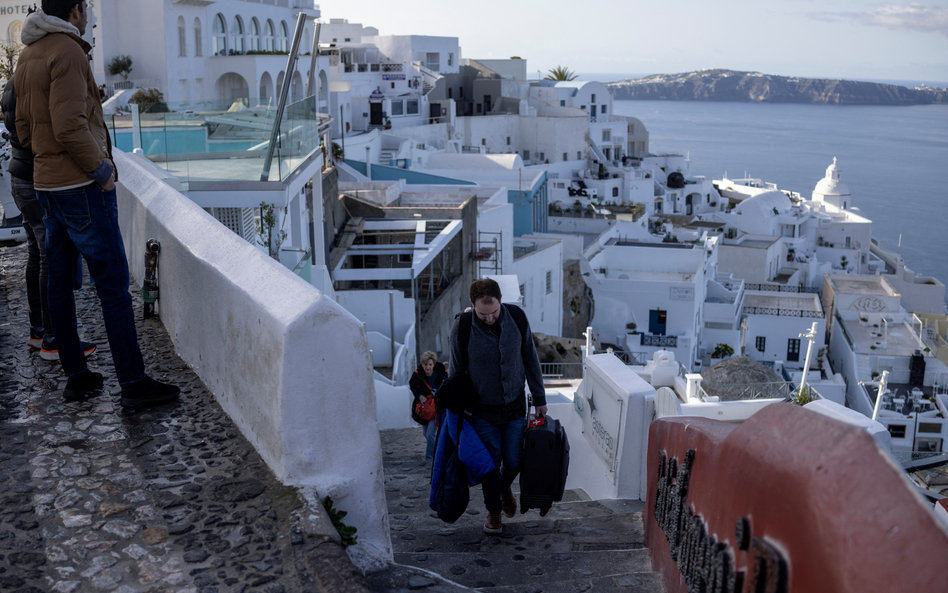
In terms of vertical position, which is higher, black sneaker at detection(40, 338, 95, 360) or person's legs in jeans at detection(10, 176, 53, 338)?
person's legs in jeans at detection(10, 176, 53, 338)

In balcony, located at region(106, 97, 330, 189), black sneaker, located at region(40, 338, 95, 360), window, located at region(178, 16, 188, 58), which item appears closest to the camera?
black sneaker, located at region(40, 338, 95, 360)

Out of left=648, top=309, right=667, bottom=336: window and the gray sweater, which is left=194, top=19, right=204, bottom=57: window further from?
the gray sweater

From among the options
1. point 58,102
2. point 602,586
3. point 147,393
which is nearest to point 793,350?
point 602,586

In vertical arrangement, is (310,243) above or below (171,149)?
below

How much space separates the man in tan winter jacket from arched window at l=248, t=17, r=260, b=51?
30647 mm

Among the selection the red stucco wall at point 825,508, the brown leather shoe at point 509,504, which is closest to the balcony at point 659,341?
the brown leather shoe at point 509,504

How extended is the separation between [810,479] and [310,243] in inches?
482

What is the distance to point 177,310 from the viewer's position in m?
4.84

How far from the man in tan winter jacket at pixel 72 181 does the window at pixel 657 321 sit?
2957 centimetres

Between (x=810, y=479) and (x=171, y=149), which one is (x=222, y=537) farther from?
(x=171, y=149)

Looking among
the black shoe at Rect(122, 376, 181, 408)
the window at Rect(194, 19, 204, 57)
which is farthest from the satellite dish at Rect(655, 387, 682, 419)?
the window at Rect(194, 19, 204, 57)

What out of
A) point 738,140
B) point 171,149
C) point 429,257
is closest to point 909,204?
point 738,140

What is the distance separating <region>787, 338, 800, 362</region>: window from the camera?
3600 centimetres

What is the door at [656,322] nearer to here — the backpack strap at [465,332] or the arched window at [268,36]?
the arched window at [268,36]
